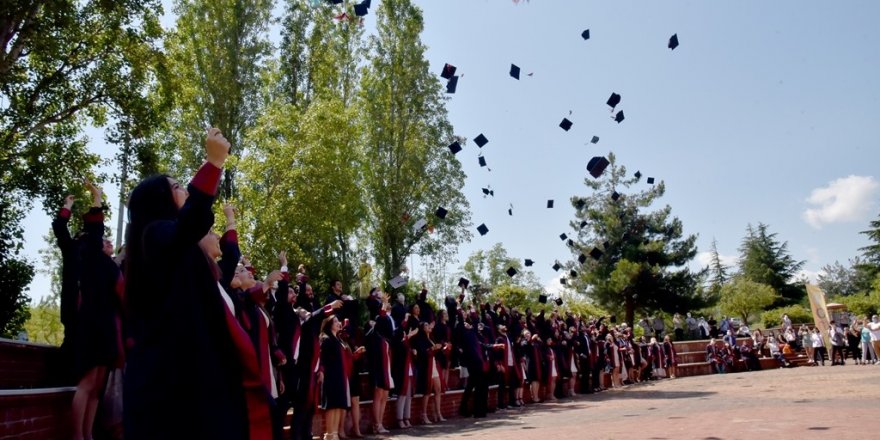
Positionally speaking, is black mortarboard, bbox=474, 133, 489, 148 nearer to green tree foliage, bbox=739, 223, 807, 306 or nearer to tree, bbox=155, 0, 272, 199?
tree, bbox=155, 0, 272, 199

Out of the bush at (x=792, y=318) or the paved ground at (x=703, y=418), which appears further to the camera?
the bush at (x=792, y=318)

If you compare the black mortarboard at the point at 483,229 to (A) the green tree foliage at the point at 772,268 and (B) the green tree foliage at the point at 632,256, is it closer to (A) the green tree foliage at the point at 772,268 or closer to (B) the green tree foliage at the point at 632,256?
(B) the green tree foliage at the point at 632,256

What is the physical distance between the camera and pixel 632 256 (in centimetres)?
4281

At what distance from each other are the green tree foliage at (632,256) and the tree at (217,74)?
2486cm

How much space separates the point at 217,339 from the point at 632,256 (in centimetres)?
4242

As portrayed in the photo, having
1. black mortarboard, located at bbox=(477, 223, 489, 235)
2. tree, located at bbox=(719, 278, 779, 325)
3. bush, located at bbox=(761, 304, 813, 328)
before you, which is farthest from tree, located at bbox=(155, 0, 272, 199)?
tree, located at bbox=(719, 278, 779, 325)

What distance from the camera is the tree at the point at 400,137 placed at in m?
30.6

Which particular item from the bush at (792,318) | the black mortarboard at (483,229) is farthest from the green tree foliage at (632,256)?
the black mortarboard at (483,229)

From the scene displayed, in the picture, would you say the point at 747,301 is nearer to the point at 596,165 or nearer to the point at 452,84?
the point at 596,165

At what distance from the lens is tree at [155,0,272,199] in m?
26.1

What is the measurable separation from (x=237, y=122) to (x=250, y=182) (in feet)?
21.3

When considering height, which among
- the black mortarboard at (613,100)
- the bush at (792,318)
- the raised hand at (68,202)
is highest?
the black mortarboard at (613,100)

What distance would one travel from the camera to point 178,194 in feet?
9.32

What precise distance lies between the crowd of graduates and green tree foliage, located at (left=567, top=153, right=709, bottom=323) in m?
28.0
